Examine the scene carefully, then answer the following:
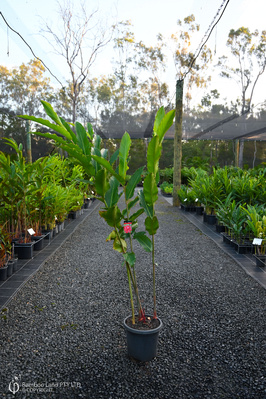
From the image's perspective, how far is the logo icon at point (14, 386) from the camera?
4.82 feet

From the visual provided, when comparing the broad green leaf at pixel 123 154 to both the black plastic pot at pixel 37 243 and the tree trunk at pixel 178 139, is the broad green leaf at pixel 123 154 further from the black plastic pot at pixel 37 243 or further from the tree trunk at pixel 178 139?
the tree trunk at pixel 178 139

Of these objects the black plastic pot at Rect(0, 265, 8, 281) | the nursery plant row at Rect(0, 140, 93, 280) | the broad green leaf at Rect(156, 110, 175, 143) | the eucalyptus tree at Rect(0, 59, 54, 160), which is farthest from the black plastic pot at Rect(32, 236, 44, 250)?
the eucalyptus tree at Rect(0, 59, 54, 160)

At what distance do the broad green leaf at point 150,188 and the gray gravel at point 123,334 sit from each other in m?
0.90

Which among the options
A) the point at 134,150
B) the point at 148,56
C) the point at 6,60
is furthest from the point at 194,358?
the point at 148,56

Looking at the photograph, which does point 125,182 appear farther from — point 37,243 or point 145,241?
point 37,243

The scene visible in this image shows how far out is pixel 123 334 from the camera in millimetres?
1989

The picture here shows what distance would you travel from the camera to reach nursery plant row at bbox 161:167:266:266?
3602 mm

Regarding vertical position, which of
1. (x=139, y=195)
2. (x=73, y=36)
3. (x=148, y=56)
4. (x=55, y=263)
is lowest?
(x=55, y=263)

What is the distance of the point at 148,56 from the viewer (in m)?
19.1

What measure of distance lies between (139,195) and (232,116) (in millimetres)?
9991

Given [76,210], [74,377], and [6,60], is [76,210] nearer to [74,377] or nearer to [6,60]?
[6,60]

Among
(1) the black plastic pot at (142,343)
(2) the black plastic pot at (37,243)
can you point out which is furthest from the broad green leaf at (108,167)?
(2) the black plastic pot at (37,243)

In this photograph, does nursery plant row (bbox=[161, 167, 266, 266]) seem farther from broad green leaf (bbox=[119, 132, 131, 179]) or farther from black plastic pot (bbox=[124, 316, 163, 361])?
broad green leaf (bbox=[119, 132, 131, 179])

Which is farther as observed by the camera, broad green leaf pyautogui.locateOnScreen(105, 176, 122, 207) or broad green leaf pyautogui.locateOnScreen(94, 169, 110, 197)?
broad green leaf pyautogui.locateOnScreen(105, 176, 122, 207)
